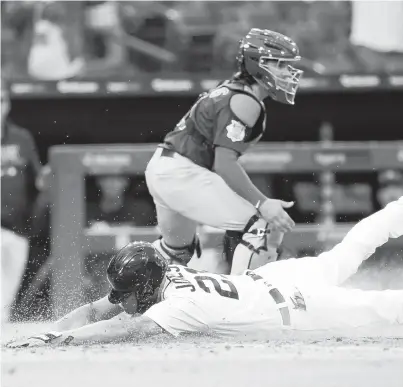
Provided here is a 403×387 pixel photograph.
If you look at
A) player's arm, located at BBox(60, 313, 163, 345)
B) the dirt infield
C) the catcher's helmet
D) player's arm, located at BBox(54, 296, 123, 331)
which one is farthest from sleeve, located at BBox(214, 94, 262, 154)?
the dirt infield

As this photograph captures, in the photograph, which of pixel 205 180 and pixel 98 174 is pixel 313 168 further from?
pixel 205 180

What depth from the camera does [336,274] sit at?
440cm

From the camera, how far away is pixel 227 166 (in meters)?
4.68

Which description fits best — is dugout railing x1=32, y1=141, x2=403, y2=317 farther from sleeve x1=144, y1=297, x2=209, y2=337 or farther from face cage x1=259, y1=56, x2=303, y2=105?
sleeve x1=144, y1=297, x2=209, y2=337

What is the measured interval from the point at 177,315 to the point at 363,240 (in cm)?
116

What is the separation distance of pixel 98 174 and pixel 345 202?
2.00 meters

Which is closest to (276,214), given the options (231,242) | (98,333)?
(231,242)

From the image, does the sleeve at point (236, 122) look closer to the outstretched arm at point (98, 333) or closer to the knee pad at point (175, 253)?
the knee pad at point (175, 253)

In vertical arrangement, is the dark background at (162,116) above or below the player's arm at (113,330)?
below

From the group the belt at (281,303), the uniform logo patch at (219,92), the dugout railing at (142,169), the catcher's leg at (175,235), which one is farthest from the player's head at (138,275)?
the dugout railing at (142,169)

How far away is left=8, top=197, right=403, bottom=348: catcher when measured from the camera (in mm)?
3867

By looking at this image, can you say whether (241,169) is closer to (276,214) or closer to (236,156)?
(236,156)

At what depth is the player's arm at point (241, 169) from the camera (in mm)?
4668

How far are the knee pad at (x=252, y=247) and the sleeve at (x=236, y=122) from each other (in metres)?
0.40
